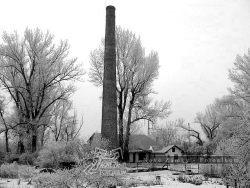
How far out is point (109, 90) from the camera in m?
24.4

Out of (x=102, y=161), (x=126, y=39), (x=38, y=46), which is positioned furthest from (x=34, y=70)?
(x=102, y=161)

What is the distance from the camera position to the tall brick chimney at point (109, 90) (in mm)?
23641

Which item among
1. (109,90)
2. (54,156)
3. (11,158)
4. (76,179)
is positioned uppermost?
(109,90)

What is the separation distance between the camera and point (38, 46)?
100ft

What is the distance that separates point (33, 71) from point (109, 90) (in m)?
11.9

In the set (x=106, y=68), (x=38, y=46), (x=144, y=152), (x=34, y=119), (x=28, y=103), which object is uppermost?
(x=38, y=46)

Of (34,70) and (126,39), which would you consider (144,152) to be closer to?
(126,39)

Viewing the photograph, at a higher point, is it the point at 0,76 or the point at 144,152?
the point at 0,76

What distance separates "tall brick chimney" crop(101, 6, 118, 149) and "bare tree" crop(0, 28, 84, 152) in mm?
6979

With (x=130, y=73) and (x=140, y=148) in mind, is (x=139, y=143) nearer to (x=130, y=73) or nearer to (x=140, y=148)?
(x=140, y=148)

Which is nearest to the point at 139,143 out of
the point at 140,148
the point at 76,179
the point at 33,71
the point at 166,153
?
the point at 140,148

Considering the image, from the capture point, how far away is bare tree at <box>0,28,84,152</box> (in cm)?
2956

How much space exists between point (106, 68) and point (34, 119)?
11.0 m

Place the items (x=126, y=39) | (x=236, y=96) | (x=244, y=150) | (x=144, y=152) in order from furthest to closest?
(x=144, y=152)
(x=126, y=39)
(x=236, y=96)
(x=244, y=150)
